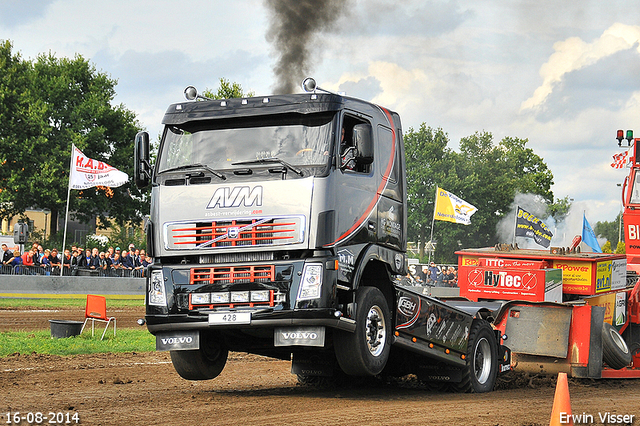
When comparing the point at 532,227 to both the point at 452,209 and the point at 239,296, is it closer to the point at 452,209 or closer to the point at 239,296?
the point at 452,209

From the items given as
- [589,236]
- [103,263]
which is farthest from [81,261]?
[589,236]

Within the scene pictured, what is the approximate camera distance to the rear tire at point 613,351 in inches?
434

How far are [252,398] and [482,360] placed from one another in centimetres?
343

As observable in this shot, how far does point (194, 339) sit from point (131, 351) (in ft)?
20.9

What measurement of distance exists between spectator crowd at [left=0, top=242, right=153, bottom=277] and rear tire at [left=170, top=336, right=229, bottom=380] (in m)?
17.8

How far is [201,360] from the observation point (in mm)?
8906

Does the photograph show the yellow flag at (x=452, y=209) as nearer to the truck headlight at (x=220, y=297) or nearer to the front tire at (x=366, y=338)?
the front tire at (x=366, y=338)

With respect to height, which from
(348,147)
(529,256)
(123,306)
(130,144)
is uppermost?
(130,144)

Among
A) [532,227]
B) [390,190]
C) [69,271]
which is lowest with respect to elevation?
[69,271]

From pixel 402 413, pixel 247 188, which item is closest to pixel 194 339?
pixel 247 188

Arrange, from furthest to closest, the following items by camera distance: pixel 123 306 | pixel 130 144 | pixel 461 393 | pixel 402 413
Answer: pixel 130 144 → pixel 123 306 → pixel 461 393 → pixel 402 413

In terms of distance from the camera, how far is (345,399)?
346 inches

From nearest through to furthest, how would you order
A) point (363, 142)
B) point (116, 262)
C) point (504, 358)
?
point (363, 142) < point (504, 358) < point (116, 262)

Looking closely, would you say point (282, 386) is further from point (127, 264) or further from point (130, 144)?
point (130, 144)
